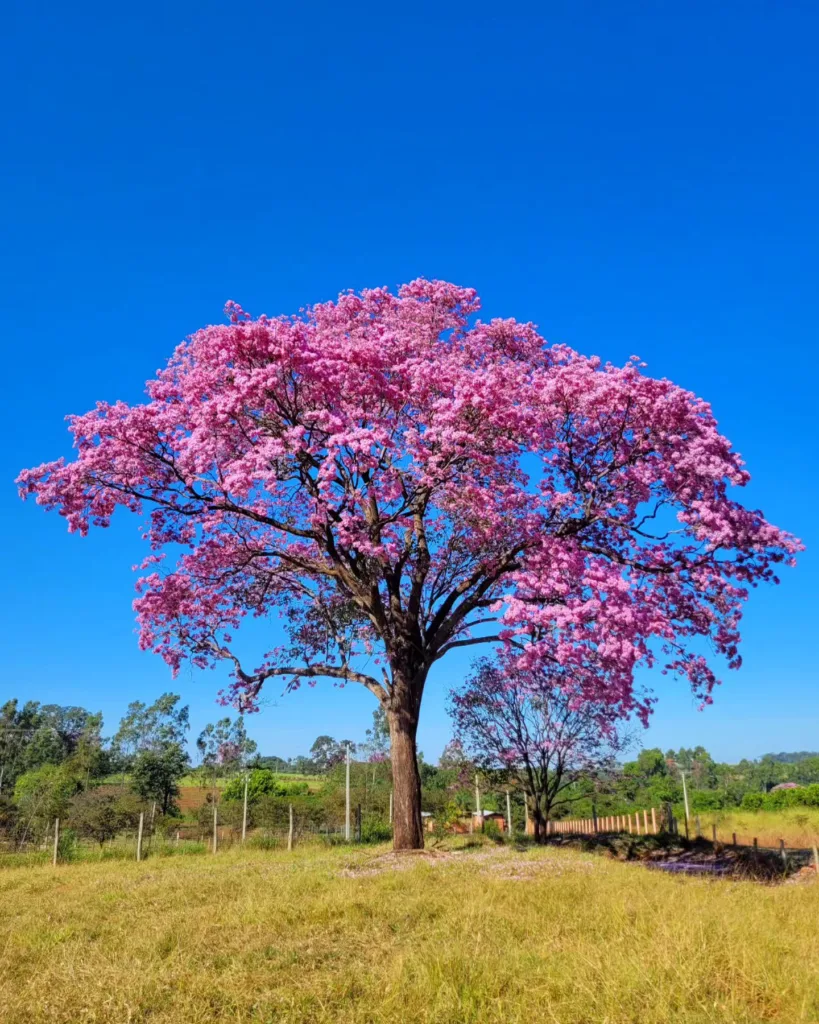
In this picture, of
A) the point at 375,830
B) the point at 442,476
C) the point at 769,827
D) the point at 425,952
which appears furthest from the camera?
the point at 769,827

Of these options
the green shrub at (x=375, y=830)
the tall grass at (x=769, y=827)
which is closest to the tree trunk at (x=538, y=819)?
the green shrub at (x=375, y=830)

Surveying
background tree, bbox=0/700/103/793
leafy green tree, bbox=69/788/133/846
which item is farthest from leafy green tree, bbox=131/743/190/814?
background tree, bbox=0/700/103/793

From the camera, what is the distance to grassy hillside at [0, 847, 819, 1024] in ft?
19.0

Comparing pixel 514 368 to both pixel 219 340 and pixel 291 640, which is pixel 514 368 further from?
pixel 291 640

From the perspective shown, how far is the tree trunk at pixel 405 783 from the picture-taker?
1566cm

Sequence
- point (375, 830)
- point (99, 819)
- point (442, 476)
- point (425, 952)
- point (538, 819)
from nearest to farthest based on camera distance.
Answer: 1. point (425, 952)
2. point (442, 476)
3. point (538, 819)
4. point (99, 819)
5. point (375, 830)

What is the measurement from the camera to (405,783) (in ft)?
51.4

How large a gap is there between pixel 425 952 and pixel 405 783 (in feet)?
29.1

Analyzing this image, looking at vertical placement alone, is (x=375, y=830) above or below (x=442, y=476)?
below

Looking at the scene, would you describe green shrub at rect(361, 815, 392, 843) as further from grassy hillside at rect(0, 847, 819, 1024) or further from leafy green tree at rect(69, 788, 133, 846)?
grassy hillside at rect(0, 847, 819, 1024)

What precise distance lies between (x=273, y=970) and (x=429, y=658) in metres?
9.88

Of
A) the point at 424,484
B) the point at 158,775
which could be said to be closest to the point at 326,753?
the point at 158,775

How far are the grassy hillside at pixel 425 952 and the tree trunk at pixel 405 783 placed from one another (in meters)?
3.86

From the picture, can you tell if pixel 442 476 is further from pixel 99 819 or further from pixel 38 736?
pixel 38 736
